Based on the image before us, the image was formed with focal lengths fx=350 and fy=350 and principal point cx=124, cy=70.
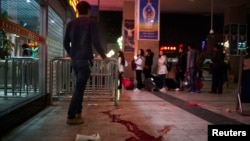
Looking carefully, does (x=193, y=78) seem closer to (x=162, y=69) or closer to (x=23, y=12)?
(x=162, y=69)

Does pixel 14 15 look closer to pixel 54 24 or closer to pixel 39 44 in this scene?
pixel 39 44

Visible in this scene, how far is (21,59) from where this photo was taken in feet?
24.9

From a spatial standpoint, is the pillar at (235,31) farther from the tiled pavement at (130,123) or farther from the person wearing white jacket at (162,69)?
the tiled pavement at (130,123)

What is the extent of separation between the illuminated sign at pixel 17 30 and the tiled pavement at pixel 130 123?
1.35 m

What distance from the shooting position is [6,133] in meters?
4.59

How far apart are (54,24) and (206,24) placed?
20289 millimetres

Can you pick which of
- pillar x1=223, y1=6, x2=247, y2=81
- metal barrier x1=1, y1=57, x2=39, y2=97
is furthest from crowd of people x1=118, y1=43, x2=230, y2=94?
pillar x1=223, y1=6, x2=247, y2=81

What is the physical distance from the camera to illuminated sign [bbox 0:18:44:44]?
Result: 166 inches

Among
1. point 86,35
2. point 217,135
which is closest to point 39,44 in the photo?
point 86,35

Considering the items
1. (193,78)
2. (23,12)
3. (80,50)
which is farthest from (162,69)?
(80,50)

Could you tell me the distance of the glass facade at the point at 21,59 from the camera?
5.55m

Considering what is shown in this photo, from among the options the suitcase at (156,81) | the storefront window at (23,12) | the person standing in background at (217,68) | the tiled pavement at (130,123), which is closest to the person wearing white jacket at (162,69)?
the suitcase at (156,81)

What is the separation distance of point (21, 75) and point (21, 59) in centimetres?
40

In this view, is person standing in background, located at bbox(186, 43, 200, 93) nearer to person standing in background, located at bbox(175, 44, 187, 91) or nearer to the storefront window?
person standing in background, located at bbox(175, 44, 187, 91)
